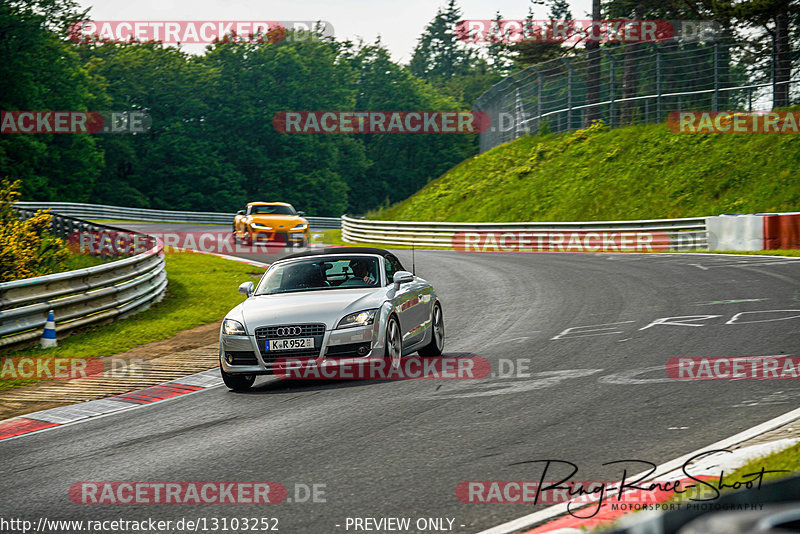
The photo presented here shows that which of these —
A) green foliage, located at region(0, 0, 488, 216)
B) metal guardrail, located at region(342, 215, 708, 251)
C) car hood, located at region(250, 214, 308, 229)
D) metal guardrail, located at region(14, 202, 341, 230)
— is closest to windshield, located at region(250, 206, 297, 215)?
car hood, located at region(250, 214, 308, 229)

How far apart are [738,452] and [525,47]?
178 ft

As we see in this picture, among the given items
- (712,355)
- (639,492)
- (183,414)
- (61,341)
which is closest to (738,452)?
(639,492)

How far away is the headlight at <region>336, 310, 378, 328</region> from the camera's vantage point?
9.46 metres

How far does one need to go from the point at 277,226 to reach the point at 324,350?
75.9 feet

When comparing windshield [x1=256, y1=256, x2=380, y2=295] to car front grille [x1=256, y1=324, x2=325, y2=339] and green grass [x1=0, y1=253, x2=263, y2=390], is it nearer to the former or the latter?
car front grille [x1=256, y1=324, x2=325, y2=339]

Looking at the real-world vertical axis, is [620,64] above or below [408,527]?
above

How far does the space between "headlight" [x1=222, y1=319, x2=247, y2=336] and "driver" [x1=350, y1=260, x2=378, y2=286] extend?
5.69 ft

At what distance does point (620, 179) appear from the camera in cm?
3962

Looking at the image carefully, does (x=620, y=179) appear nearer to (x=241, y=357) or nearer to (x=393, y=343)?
(x=393, y=343)

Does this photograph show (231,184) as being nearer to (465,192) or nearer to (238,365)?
(465,192)

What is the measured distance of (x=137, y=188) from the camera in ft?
265

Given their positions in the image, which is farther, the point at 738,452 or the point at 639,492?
the point at 738,452

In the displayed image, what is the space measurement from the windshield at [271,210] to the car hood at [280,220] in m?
0.41

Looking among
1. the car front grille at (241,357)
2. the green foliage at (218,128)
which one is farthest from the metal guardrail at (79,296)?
the green foliage at (218,128)
